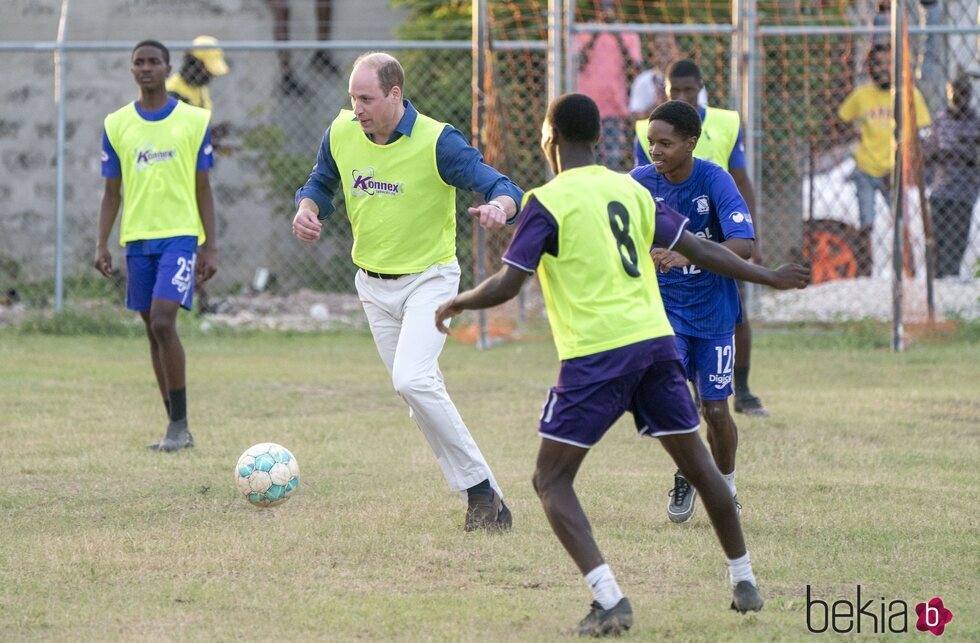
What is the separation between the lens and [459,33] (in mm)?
15812

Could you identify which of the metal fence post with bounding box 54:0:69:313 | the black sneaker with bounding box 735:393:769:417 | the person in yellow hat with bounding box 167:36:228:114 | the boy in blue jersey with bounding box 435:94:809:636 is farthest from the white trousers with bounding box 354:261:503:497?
the person in yellow hat with bounding box 167:36:228:114

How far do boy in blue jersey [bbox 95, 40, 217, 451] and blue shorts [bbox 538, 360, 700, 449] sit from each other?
411 cm

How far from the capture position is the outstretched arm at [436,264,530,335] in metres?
4.71

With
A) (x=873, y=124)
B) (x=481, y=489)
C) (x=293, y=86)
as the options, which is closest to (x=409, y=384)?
(x=481, y=489)

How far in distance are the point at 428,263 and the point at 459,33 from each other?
32.1 feet

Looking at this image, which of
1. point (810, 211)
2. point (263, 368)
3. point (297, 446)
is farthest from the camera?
point (810, 211)

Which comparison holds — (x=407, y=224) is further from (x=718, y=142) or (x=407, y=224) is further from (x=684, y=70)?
(x=718, y=142)

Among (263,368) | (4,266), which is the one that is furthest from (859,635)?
(4,266)

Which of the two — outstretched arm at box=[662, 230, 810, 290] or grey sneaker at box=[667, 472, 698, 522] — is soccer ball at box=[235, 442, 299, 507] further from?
outstretched arm at box=[662, 230, 810, 290]

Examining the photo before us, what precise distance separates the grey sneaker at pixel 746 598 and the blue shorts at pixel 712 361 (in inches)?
58.9

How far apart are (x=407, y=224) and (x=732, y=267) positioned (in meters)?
1.93

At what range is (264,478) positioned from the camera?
6.51 m

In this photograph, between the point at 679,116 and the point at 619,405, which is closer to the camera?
the point at 619,405

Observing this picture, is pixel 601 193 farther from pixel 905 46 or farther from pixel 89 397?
pixel 905 46
